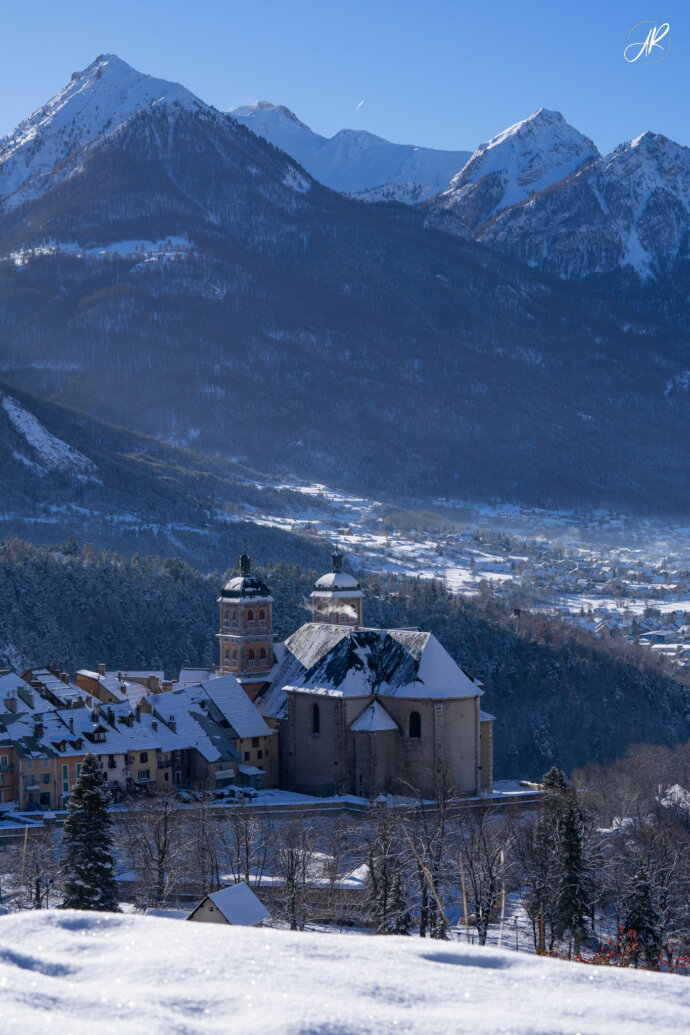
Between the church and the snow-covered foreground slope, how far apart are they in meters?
77.5

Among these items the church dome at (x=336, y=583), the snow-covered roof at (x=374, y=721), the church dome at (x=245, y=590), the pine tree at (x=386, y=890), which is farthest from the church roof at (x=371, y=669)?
the pine tree at (x=386, y=890)

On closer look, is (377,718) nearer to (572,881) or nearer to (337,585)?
(337,585)

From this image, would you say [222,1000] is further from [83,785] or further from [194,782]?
[194,782]

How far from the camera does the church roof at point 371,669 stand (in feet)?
320

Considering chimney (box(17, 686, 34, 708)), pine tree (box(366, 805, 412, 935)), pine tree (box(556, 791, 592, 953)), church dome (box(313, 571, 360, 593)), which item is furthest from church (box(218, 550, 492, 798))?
pine tree (box(366, 805, 412, 935))

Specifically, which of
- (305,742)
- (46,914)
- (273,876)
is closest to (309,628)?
(305,742)

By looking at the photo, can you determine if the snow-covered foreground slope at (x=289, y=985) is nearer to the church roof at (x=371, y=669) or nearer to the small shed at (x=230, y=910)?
the small shed at (x=230, y=910)

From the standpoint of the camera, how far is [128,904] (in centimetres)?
6625

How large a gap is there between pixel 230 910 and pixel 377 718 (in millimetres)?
48289

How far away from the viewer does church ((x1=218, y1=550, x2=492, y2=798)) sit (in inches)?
3807

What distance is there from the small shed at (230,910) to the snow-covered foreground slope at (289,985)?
31.8 metres

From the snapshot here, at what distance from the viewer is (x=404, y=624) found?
198125 millimetres

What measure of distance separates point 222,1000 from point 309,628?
298 feet

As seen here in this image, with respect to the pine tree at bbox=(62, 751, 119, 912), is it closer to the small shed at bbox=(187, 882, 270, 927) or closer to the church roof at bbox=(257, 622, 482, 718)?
the small shed at bbox=(187, 882, 270, 927)
